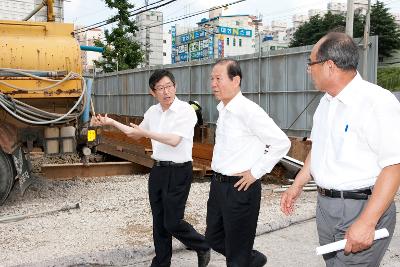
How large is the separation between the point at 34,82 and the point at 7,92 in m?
0.38

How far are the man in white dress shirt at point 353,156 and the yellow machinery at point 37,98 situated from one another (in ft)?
14.9

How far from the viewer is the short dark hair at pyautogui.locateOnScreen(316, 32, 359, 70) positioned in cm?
237

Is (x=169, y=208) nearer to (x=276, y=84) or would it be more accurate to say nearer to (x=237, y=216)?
(x=237, y=216)

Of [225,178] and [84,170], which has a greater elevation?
[225,178]

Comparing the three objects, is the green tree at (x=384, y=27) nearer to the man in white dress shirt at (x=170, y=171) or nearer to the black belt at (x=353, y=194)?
the man in white dress shirt at (x=170, y=171)

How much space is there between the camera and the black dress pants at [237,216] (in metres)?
3.34

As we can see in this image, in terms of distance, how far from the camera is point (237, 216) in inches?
131

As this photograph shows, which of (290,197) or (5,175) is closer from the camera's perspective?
(290,197)

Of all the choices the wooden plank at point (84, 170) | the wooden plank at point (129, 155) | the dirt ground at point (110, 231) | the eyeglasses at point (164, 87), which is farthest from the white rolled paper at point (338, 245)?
the wooden plank at point (84, 170)

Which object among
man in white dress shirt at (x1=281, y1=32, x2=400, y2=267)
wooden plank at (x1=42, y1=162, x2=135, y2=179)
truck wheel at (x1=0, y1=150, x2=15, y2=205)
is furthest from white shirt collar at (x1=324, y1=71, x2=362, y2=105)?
wooden plank at (x1=42, y1=162, x2=135, y2=179)

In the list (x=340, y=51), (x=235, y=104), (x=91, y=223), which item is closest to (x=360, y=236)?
(x=340, y=51)

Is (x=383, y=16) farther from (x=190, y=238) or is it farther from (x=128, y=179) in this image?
(x=190, y=238)

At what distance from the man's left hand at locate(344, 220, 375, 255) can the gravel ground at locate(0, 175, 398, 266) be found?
9.40 ft

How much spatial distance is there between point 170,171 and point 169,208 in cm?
31
